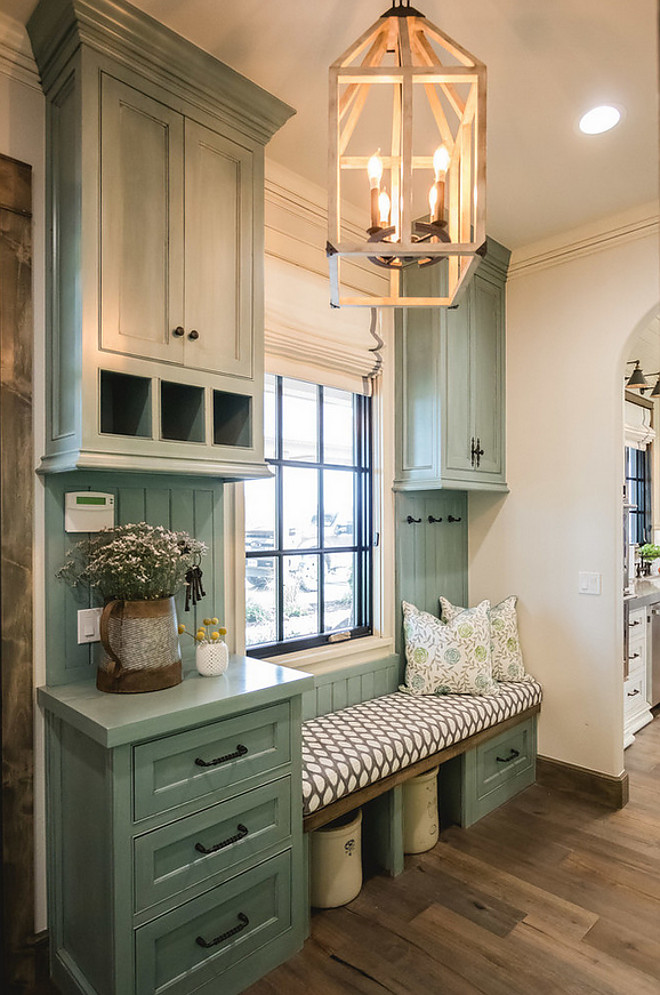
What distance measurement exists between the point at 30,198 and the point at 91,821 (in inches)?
72.6

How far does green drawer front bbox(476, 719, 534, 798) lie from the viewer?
287cm

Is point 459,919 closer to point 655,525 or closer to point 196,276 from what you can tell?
point 196,276

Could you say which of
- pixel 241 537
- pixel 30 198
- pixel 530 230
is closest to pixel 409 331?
pixel 530 230

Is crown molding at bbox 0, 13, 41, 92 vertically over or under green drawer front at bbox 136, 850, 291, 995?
over

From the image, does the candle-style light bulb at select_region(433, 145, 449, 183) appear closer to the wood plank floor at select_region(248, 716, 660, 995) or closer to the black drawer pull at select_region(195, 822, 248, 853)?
the black drawer pull at select_region(195, 822, 248, 853)

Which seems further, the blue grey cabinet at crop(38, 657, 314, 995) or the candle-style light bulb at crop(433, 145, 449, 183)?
the blue grey cabinet at crop(38, 657, 314, 995)

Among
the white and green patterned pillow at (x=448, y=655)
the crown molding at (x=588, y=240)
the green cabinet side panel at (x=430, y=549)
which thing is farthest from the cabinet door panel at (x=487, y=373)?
the white and green patterned pillow at (x=448, y=655)

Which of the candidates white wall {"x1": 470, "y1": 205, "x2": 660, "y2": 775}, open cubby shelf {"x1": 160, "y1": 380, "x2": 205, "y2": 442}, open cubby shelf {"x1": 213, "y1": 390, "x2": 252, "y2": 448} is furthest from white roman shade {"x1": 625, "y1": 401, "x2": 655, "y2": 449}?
open cubby shelf {"x1": 160, "y1": 380, "x2": 205, "y2": 442}

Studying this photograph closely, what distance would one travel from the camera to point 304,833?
2037mm

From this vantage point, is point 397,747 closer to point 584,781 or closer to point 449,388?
point 584,781

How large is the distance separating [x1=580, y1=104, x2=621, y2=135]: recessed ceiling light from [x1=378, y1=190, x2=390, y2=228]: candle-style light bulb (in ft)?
4.73

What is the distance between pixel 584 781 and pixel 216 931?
212 cm

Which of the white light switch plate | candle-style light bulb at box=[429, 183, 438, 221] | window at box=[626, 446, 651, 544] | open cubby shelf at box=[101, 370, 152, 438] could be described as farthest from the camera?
window at box=[626, 446, 651, 544]

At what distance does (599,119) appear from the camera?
2.27 metres
